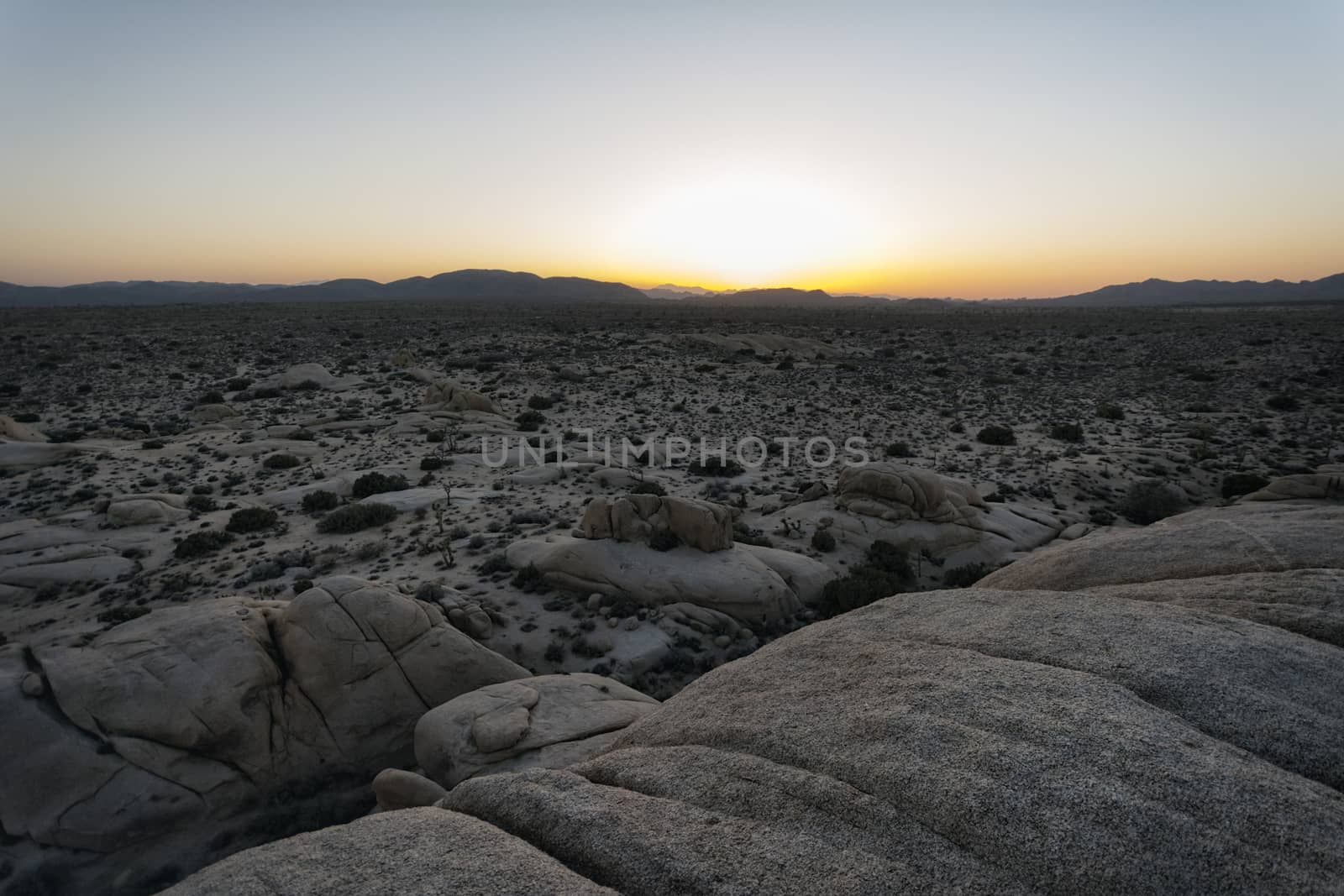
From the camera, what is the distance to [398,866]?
5305 millimetres

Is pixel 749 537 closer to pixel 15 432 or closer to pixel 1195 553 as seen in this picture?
pixel 1195 553

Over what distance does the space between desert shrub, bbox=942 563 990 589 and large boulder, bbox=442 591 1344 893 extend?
891 centimetres

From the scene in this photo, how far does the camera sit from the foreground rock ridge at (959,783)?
4.54 metres

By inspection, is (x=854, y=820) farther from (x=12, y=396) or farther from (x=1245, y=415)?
(x=12, y=396)

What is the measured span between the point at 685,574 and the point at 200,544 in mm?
14108

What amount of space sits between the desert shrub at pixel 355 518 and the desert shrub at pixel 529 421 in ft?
41.4

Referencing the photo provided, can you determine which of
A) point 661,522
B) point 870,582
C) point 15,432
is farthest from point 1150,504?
point 15,432

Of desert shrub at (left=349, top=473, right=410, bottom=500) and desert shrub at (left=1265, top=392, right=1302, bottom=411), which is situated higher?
desert shrub at (left=1265, top=392, right=1302, bottom=411)

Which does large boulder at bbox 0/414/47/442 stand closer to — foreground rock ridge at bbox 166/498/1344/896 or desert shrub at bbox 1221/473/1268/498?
foreground rock ridge at bbox 166/498/1344/896

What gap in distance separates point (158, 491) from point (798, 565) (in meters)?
22.8

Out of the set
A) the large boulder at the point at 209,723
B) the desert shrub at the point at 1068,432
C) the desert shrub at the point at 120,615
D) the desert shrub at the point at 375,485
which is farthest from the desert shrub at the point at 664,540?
the desert shrub at the point at 1068,432

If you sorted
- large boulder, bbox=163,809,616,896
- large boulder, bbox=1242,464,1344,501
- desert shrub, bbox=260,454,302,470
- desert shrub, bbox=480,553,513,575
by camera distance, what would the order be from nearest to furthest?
1. large boulder, bbox=163,809,616,896
2. desert shrub, bbox=480,553,513,575
3. large boulder, bbox=1242,464,1344,501
4. desert shrub, bbox=260,454,302,470

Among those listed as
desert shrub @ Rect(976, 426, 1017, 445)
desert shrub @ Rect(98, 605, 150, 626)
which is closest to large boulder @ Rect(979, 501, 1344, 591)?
desert shrub @ Rect(976, 426, 1017, 445)

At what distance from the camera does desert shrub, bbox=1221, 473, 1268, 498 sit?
72.1 feet
